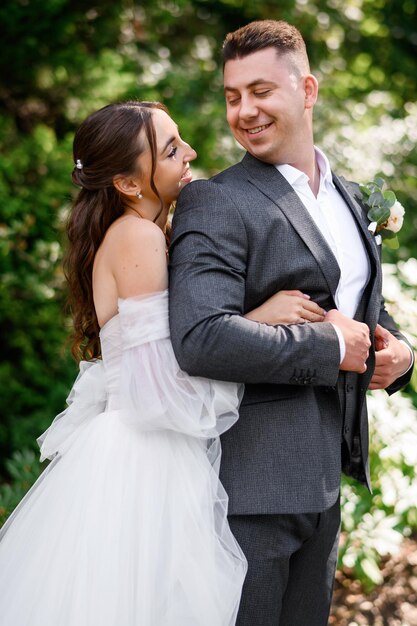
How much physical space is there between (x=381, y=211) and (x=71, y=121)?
333 cm

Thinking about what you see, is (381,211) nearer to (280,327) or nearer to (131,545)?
(280,327)

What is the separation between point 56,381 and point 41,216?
107 cm

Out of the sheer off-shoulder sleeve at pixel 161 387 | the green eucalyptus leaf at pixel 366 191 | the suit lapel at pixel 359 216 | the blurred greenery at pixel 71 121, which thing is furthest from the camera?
the blurred greenery at pixel 71 121

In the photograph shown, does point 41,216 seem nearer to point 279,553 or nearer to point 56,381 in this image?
point 56,381

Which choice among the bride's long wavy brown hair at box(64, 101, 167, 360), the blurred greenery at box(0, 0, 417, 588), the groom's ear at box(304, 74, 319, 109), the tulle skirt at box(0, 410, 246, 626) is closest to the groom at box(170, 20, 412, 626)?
the groom's ear at box(304, 74, 319, 109)

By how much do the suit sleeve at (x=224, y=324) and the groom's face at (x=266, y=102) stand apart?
30 centimetres

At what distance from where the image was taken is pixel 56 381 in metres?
4.96

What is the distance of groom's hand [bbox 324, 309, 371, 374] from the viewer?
212 centimetres

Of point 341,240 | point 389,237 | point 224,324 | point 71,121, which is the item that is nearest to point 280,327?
point 224,324

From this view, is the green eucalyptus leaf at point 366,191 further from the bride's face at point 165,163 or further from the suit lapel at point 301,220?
the bride's face at point 165,163

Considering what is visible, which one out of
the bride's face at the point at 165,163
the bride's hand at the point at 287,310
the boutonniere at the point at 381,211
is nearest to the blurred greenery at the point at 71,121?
the bride's face at the point at 165,163

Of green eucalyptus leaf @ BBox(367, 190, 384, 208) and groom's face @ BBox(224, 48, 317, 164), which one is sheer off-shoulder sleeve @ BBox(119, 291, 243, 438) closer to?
groom's face @ BBox(224, 48, 317, 164)

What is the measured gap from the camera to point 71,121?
5316 mm

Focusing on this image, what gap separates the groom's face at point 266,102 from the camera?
2.29 meters
